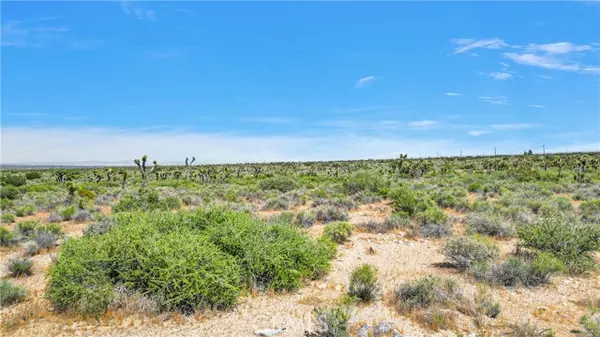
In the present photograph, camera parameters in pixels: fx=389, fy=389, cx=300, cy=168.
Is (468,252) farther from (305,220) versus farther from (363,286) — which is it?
(305,220)

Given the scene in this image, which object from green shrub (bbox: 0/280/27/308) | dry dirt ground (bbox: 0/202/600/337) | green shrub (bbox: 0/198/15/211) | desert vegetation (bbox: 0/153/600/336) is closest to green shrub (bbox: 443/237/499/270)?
desert vegetation (bbox: 0/153/600/336)

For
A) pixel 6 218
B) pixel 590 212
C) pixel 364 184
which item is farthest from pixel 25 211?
pixel 590 212

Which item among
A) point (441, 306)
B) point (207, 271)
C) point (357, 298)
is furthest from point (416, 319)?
point (207, 271)

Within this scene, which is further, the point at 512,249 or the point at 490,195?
the point at 490,195

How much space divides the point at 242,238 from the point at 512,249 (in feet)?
25.3

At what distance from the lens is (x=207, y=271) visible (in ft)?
23.8

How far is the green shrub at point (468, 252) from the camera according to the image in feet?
31.0

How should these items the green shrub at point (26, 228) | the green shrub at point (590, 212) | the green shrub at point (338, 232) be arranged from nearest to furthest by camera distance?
1. the green shrub at point (338, 232)
2. the green shrub at point (26, 228)
3. the green shrub at point (590, 212)

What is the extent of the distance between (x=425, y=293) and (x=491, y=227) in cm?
678

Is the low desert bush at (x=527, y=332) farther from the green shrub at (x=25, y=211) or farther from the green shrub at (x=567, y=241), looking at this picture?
the green shrub at (x=25, y=211)

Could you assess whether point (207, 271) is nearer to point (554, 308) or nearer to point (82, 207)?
point (554, 308)

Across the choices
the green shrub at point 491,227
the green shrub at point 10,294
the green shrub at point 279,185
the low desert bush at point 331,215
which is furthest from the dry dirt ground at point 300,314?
the green shrub at point 279,185

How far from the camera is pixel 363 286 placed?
773 centimetres

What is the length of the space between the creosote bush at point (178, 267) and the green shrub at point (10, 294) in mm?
700
